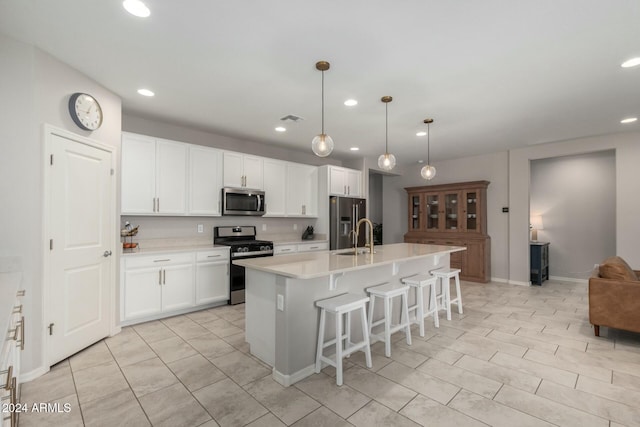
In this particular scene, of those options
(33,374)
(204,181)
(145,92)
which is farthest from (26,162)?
(204,181)

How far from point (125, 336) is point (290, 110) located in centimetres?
315

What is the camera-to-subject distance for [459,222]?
629 cm

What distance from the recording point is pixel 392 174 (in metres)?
7.49

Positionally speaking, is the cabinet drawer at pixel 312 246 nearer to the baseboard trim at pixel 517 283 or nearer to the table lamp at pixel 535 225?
the baseboard trim at pixel 517 283

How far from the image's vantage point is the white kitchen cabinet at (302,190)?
5453 mm

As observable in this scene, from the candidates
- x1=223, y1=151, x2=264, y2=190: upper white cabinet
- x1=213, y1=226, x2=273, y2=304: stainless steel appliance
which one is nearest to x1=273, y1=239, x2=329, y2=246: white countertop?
x1=213, y1=226, x2=273, y2=304: stainless steel appliance

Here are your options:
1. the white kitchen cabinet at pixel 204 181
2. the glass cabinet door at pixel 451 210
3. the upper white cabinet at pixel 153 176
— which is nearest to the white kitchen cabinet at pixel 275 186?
the white kitchen cabinet at pixel 204 181

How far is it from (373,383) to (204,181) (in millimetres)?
3393

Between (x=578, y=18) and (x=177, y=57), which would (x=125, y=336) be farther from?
(x=578, y=18)

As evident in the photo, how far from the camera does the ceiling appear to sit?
1978mm

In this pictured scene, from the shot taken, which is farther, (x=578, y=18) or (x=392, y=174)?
(x=392, y=174)

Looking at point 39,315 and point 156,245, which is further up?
point 156,245

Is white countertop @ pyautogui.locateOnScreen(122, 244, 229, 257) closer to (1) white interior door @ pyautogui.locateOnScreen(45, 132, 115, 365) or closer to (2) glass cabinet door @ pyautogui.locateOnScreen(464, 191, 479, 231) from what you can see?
(1) white interior door @ pyautogui.locateOnScreen(45, 132, 115, 365)

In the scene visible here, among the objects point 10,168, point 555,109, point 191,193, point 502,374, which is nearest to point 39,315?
point 10,168
